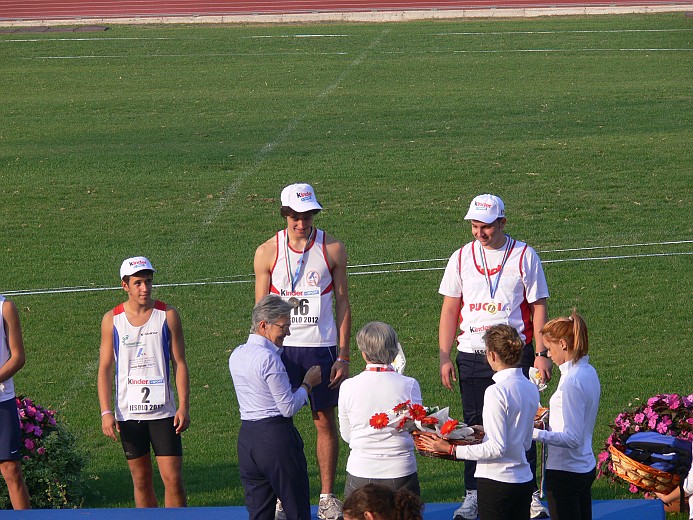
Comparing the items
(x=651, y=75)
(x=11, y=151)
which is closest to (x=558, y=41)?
(x=651, y=75)

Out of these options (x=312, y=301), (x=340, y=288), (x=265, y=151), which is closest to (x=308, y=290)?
(x=312, y=301)

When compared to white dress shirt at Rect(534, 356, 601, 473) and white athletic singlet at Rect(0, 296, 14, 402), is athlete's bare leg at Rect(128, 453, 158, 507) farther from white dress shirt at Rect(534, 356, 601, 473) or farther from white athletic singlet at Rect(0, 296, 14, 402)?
white dress shirt at Rect(534, 356, 601, 473)

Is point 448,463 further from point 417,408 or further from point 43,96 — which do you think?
point 43,96

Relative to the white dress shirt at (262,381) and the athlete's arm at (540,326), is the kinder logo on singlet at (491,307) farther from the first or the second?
the white dress shirt at (262,381)

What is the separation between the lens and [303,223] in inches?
300

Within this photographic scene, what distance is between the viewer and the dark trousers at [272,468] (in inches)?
251

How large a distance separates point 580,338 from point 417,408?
98cm

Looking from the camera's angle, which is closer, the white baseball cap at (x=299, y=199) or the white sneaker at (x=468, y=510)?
the white sneaker at (x=468, y=510)

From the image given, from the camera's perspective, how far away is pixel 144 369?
7488 millimetres

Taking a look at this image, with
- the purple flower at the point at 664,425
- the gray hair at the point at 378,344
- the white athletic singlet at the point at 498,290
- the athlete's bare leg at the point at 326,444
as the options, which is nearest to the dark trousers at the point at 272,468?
the gray hair at the point at 378,344

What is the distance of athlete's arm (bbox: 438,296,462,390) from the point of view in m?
7.63

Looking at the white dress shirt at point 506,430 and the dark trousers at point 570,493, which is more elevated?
the white dress shirt at point 506,430

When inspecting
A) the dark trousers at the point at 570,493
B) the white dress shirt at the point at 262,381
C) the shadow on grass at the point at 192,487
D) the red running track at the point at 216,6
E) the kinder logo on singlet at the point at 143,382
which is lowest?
the shadow on grass at the point at 192,487

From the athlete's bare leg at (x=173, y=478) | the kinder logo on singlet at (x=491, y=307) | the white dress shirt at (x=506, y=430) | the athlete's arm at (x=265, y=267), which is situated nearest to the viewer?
the white dress shirt at (x=506, y=430)
